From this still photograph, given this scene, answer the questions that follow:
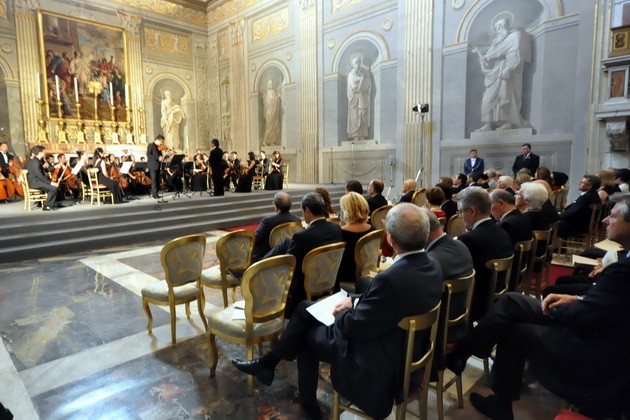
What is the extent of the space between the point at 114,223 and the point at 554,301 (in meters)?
7.43

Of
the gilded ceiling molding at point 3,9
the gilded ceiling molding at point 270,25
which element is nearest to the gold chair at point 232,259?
the gilded ceiling molding at point 270,25

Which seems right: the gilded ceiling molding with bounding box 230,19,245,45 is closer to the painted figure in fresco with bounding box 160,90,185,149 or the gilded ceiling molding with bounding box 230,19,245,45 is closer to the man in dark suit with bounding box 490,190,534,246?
the painted figure in fresco with bounding box 160,90,185,149

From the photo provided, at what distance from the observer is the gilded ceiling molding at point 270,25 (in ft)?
46.6

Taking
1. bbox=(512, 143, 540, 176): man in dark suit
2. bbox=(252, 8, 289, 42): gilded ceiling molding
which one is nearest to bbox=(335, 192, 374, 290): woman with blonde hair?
bbox=(512, 143, 540, 176): man in dark suit

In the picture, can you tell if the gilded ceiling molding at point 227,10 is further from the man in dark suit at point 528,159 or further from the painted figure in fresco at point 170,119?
the man in dark suit at point 528,159

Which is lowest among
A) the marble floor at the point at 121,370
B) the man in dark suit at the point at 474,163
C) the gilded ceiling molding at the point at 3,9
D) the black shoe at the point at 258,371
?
the marble floor at the point at 121,370

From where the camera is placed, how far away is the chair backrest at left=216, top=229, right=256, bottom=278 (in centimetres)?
320

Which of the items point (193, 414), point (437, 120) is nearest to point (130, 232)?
point (193, 414)

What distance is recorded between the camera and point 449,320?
2154mm

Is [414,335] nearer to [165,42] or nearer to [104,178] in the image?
[104,178]

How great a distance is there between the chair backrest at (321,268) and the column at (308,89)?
10953 mm

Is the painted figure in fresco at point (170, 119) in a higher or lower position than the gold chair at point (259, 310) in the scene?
higher

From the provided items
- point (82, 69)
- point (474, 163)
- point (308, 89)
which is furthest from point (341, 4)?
point (82, 69)

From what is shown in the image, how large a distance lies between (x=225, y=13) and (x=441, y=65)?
33.7 feet
